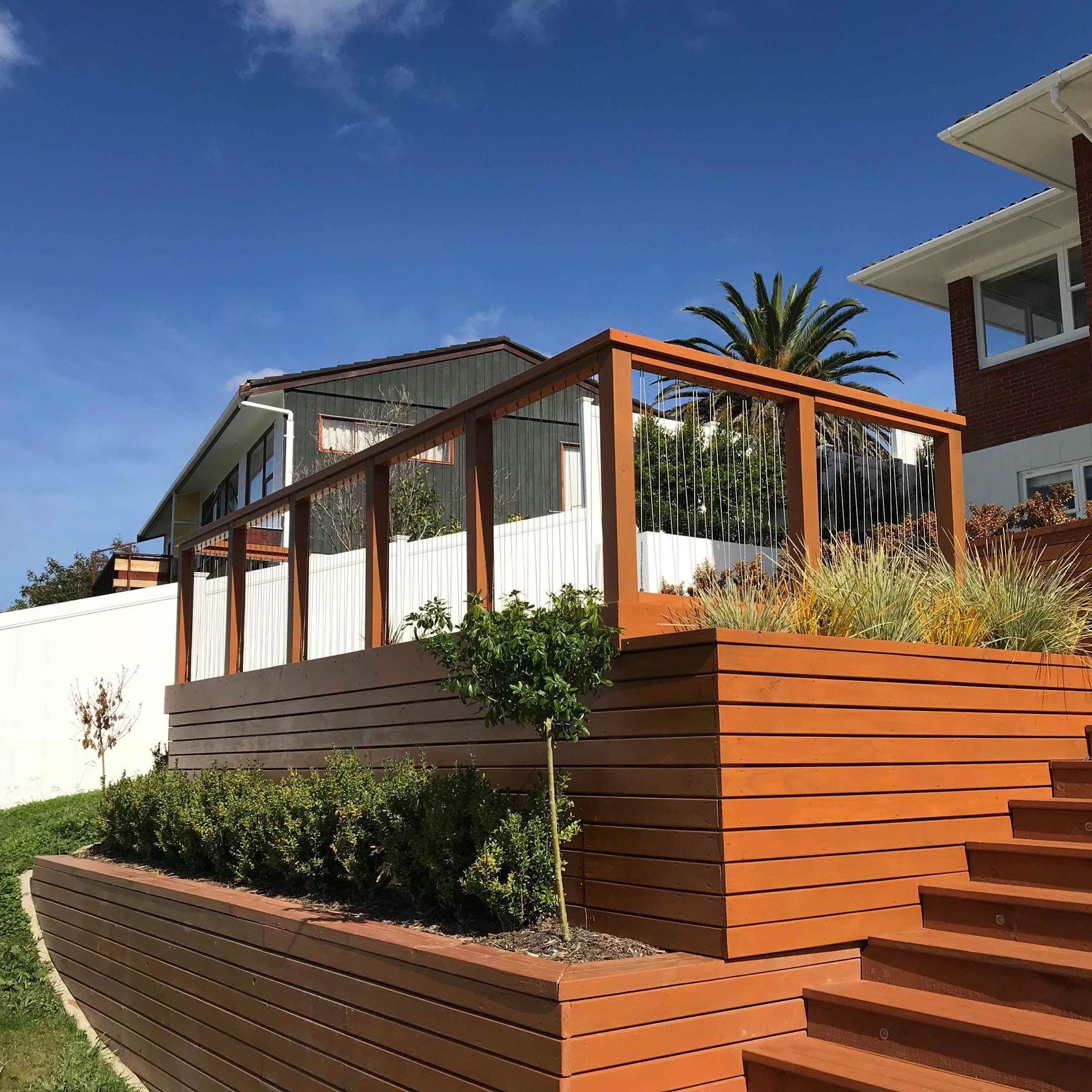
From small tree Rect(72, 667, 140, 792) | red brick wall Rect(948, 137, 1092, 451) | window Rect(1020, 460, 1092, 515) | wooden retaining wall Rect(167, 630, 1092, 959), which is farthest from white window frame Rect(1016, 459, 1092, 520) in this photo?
small tree Rect(72, 667, 140, 792)

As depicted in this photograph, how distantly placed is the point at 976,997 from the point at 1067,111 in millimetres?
9095

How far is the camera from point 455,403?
19.0 metres

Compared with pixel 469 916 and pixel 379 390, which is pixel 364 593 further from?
pixel 379 390

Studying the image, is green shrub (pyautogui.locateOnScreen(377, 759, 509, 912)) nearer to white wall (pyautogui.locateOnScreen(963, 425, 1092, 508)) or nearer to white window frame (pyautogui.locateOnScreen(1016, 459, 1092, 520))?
white window frame (pyautogui.locateOnScreen(1016, 459, 1092, 520))

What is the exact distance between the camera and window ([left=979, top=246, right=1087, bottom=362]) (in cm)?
1255

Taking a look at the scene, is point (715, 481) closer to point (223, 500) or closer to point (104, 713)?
point (104, 713)

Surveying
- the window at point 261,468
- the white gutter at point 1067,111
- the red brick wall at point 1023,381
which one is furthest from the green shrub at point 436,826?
the window at point 261,468

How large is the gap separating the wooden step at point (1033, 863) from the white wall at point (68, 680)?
43.3 feet

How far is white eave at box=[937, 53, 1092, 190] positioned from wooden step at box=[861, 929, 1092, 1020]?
8.76 metres

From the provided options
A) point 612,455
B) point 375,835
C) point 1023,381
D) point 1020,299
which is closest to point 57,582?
point 1020,299

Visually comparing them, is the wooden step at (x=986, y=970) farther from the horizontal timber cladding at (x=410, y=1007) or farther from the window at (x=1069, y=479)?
the window at (x=1069, y=479)

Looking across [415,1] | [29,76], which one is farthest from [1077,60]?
[29,76]

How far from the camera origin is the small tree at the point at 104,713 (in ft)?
49.7

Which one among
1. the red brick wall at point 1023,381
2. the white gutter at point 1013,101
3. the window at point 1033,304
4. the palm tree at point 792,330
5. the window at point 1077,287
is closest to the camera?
the white gutter at point 1013,101
